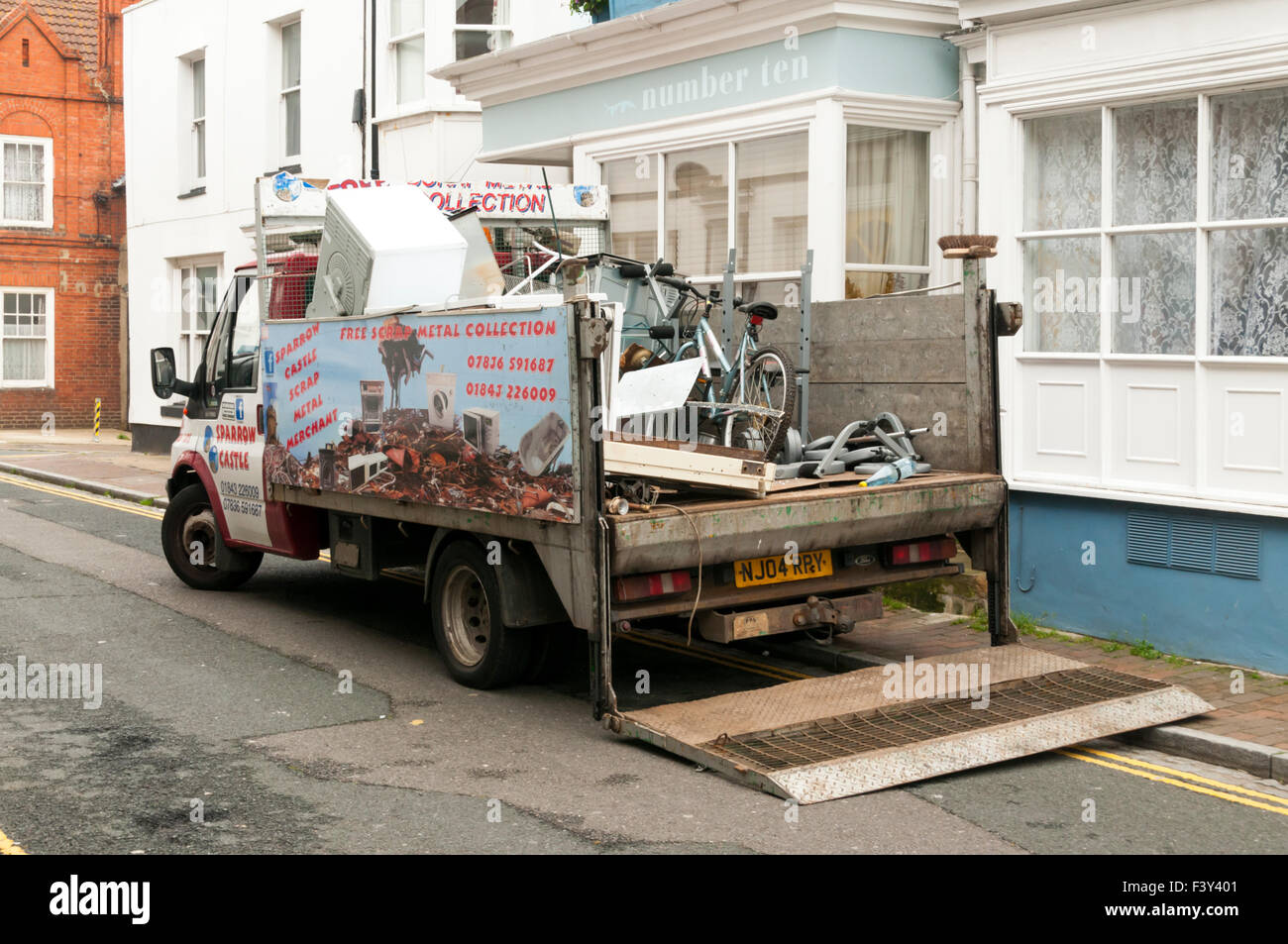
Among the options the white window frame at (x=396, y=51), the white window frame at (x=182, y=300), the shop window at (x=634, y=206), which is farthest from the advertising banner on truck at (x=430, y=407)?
the white window frame at (x=182, y=300)

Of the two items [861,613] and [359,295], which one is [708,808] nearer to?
[861,613]

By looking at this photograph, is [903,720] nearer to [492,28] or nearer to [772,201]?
[772,201]

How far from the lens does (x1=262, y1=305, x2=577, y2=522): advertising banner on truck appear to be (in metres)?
6.66

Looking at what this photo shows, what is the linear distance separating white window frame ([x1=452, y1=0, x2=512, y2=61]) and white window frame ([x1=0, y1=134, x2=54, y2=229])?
54.9ft

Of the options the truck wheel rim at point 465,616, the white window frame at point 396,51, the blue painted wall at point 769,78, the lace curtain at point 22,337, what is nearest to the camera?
the truck wheel rim at point 465,616

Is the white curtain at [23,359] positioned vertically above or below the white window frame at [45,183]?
below

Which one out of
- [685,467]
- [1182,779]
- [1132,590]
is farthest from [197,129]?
[1182,779]

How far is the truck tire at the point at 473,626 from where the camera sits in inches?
294

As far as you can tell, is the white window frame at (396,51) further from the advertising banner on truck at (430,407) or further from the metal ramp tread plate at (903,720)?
the metal ramp tread plate at (903,720)

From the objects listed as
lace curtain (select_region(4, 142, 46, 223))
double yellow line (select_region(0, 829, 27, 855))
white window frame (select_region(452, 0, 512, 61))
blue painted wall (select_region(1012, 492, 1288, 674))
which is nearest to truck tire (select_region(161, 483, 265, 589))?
double yellow line (select_region(0, 829, 27, 855))

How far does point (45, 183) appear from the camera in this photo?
96.8 feet

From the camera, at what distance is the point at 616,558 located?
647cm

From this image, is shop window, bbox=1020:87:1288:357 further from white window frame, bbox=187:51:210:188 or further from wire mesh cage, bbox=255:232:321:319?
white window frame, bbox=187:51:210:188

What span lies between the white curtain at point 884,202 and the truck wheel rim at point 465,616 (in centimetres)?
411
